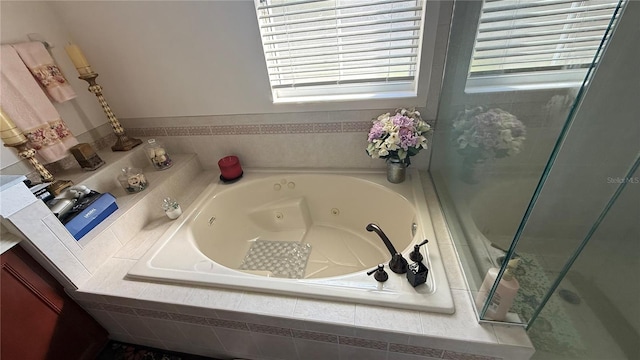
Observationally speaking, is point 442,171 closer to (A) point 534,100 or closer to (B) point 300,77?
(A) point 534,100

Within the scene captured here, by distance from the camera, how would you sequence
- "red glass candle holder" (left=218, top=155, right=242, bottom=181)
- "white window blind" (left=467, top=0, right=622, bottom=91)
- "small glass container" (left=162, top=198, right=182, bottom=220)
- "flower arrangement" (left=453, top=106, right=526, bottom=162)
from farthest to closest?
"red glass candle holder" (left=218, top=155, right=242, bottom=181) → "small glass container" (left=162, top=198, right=182, bottom=220) → "flower arrangement" (left=453, top=106, right=526, bottom=162) → "white window blind" (left=467, top=0, right=622, bottom=91)

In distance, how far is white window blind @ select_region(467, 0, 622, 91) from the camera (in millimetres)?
663

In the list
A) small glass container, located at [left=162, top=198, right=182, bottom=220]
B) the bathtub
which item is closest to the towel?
small glass container, located at [left=162, top=198, right=182, bottom=220]

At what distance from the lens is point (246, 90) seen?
1450 mm

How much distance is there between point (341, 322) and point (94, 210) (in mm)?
1225

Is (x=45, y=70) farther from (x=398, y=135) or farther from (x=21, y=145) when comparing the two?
(x=398, y=135)

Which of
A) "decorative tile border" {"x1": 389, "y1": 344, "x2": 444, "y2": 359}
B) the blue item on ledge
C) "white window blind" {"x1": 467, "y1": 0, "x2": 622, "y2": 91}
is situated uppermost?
"white window blind" {"x1": 467, "y1": 0, "x2": 622, "y2": 91}

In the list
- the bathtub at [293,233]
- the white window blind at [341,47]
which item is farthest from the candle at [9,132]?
the white window blind at [341,47]

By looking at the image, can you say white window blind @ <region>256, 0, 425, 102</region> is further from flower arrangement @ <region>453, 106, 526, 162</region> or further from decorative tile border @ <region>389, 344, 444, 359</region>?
decorative tile border @ <region>389, 344, 444, 359</region>

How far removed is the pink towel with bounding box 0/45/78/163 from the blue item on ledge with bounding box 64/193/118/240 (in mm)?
385

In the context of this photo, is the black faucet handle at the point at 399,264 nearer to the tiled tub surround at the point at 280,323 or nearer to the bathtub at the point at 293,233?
the bathtub at the point at 293,233

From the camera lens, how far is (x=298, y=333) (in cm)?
92

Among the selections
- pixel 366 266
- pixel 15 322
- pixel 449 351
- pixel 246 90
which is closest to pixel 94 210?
pixel 15 322

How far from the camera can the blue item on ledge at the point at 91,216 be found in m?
1.09
